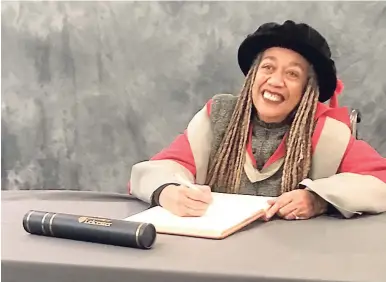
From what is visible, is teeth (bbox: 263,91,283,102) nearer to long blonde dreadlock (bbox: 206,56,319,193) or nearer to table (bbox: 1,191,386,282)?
long blonde dreadlock (bbox: 206,56,319,193)

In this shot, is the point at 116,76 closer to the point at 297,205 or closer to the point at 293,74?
the point at 293,74

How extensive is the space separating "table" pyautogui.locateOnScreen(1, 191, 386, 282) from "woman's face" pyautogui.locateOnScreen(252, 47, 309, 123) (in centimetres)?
36

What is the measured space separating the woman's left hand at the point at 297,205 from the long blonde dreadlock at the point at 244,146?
131mm

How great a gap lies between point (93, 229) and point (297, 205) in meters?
0.40

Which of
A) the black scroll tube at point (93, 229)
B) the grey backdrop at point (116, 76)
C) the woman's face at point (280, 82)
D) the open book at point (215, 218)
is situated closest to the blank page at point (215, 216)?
the open book at point (215, 218)

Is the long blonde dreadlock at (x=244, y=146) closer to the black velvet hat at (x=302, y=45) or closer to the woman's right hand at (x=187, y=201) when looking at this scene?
→ the black velvet hat at (x=302, y=45)

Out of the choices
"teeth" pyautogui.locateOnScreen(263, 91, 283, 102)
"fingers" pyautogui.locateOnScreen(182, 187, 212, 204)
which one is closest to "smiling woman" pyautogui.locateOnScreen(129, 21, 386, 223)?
"teeth" pyautogui.locateOnScreen(263, 91, 283, 102)

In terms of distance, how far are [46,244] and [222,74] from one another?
880mm

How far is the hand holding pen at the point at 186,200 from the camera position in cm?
116

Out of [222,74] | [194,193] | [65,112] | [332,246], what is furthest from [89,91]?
[332,246]

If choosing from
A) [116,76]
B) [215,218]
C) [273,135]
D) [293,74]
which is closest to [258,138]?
[273,135]

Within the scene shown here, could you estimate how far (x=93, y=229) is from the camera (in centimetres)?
100

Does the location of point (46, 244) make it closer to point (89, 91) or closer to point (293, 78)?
point (293, 78)

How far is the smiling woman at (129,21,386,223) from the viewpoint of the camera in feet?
4.52
